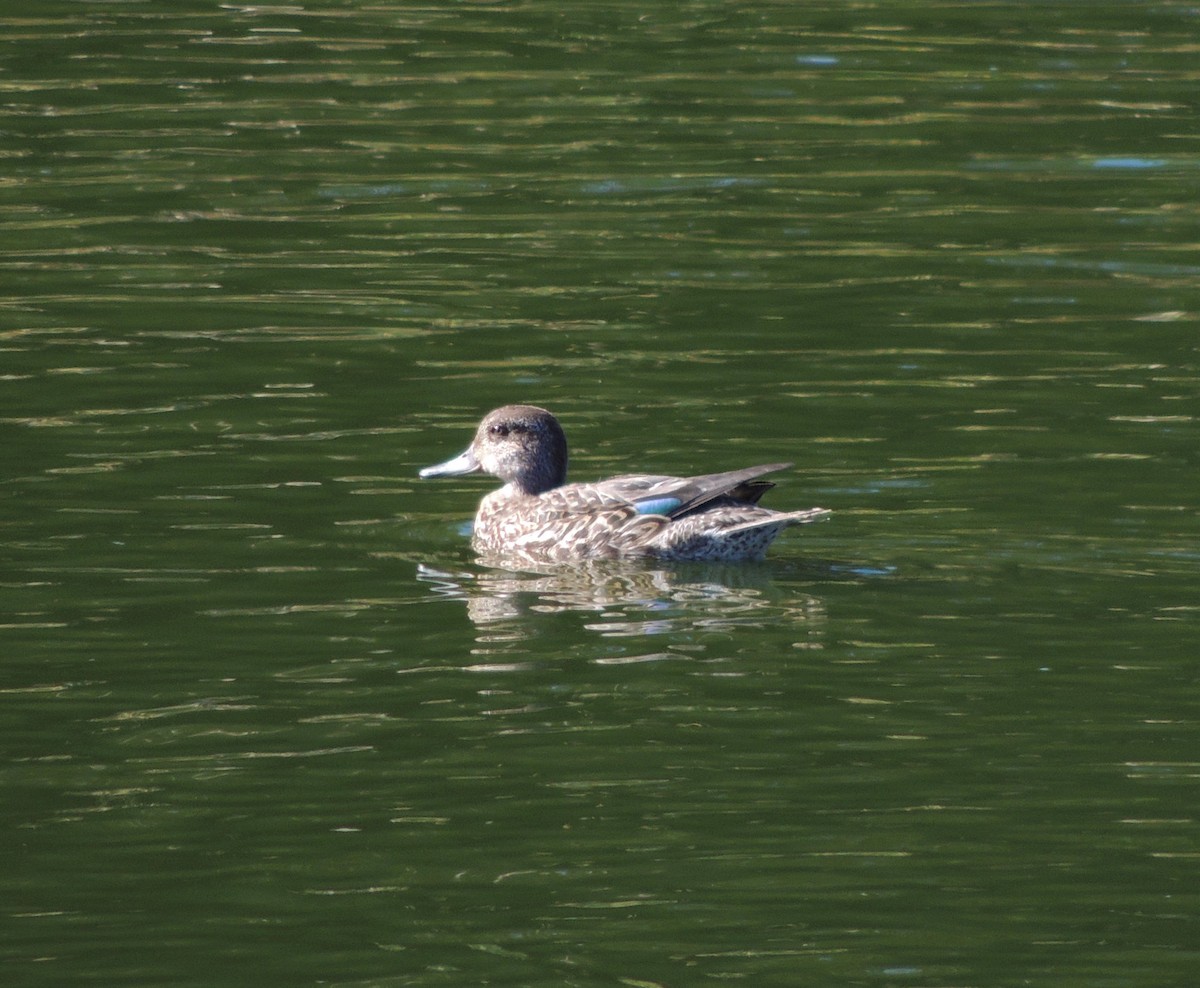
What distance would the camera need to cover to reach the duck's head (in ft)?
37.1

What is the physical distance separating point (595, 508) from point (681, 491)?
53 centimetres

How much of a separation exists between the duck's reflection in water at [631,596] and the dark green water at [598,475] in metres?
0.03

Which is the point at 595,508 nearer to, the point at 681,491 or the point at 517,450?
the point at 681,491

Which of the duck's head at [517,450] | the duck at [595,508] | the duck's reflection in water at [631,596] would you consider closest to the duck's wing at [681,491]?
the duck at [595,508]

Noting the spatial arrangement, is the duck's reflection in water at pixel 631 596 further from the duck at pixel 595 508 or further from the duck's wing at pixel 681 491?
the duck's wing at pixel 681 491

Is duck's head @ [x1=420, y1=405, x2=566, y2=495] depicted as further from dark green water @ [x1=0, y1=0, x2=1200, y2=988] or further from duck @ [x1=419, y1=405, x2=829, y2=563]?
dark green water @ [x1=0, y1=0, x2=1200, y2=988]

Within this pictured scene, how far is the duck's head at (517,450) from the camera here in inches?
445

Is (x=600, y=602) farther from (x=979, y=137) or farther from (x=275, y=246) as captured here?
(x=979, y=137)

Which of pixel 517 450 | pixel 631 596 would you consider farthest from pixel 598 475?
pixel 631 596

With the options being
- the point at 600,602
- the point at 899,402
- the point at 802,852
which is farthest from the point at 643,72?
the point at 802,852

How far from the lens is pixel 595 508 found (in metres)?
10.7

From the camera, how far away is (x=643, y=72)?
1925 cm

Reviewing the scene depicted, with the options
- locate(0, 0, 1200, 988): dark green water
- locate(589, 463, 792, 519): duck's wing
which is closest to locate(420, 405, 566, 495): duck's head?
locate(0, 0, 1200, 988): dark green water

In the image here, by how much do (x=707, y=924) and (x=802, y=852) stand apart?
0.51 metres
